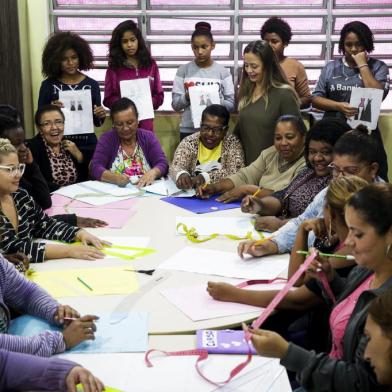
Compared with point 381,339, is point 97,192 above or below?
below

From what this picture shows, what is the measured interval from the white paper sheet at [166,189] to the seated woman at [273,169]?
13 centimetres

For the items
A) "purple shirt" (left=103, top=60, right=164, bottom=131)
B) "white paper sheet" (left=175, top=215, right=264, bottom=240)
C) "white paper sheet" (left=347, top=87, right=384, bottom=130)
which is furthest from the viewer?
"purple shirt" (left=103, top=60, right=164, bottom=131)

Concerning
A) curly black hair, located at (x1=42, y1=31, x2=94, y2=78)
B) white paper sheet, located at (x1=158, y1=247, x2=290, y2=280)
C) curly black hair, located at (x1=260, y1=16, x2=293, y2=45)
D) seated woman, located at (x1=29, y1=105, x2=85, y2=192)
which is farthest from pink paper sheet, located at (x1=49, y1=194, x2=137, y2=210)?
curly black hair, located at (x1=260, y1=16, x2=293, y2=45)

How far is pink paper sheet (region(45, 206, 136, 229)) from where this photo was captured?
112 inches

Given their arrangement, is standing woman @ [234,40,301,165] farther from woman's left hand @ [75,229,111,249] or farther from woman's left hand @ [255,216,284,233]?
woman's left hand @ [75,229,111,249]

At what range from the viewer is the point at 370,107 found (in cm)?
413

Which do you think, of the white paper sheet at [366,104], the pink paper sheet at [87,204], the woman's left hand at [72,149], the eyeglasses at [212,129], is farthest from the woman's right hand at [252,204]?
the white paper sheet at [366,104]

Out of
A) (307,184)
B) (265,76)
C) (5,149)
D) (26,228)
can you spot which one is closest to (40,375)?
(5,149)

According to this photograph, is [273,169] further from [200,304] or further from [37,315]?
[37,315]

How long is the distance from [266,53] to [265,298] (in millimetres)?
2095

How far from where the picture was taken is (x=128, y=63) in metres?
4.36

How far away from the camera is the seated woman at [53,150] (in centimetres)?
367

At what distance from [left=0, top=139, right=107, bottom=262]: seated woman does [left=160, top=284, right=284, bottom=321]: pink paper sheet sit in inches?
19.5

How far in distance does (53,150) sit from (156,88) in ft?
3.66
